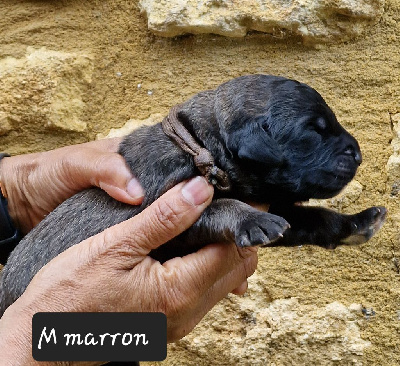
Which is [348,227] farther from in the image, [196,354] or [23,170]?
[23,170]

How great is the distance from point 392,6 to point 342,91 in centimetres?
46

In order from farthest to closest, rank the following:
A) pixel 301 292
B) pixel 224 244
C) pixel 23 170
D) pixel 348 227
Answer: pixel 23 170 → pixel 301 292 → pixel 348 227 → pixel 224 244

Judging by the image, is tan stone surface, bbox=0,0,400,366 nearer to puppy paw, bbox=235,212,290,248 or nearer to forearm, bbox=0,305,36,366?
puppy paw, bbox=235,212,290,248

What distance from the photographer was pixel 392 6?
288cm

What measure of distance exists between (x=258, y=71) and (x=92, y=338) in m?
1.57

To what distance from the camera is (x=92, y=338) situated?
7.09ft

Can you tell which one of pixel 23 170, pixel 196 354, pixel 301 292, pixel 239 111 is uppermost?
pixel 239 111

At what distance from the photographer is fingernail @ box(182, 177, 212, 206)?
232 centimetres

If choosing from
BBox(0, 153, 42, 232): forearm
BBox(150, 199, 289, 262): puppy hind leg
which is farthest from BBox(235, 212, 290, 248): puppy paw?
BBox(0, 153, 42, 232): forearm

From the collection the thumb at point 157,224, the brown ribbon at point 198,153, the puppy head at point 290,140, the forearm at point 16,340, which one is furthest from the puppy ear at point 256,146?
the forearm at point 16,340

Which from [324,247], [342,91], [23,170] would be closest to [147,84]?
[23,170]

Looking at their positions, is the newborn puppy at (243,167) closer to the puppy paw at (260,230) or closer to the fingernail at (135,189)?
the fingernail at (135,189)

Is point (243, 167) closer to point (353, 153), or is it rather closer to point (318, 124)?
point (318, 124)

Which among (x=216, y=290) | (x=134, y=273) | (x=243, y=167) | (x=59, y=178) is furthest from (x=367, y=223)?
(x=59, y=178)
